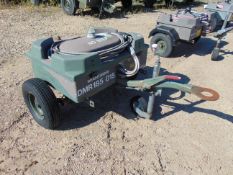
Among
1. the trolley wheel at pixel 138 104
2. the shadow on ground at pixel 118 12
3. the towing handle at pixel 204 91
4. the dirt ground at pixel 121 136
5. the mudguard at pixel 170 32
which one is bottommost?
the dirt ground at pixel 121 136

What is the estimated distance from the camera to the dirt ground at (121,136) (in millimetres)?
3289

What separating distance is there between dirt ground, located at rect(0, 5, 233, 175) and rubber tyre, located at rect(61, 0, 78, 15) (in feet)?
14.6

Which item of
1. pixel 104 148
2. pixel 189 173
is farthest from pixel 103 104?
pixel 189 173

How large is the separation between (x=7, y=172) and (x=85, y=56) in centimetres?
163

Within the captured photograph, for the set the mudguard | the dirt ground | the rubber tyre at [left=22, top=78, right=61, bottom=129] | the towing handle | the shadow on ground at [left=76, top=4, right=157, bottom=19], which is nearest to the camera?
the towing handle

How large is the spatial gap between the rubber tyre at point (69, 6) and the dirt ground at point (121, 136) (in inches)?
175

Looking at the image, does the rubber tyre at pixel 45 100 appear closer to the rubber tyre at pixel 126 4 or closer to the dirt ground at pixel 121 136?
the dirt ground at pixel 121 136

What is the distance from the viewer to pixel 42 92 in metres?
3.48

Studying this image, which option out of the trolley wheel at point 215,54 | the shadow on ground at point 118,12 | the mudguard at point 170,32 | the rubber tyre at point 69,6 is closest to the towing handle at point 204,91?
the mudguard at point 170,32

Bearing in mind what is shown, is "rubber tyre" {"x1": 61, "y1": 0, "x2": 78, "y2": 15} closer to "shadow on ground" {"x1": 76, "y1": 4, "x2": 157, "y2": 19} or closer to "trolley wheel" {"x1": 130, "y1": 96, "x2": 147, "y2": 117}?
"shadow on ground" {"x1": 76, "y1": 4, "x2": 157, "y2": 19}

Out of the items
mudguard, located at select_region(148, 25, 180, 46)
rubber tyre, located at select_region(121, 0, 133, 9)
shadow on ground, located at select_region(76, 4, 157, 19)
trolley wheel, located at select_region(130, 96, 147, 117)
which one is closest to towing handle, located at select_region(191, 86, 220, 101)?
trolley wheel, located at select_region(130, 96, 147, 117)

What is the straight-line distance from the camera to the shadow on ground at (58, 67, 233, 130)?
159 inches

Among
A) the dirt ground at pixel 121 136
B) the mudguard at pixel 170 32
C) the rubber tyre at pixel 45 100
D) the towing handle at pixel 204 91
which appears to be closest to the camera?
the towing handle at pixel 204 91

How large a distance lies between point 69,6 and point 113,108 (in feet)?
20.4
